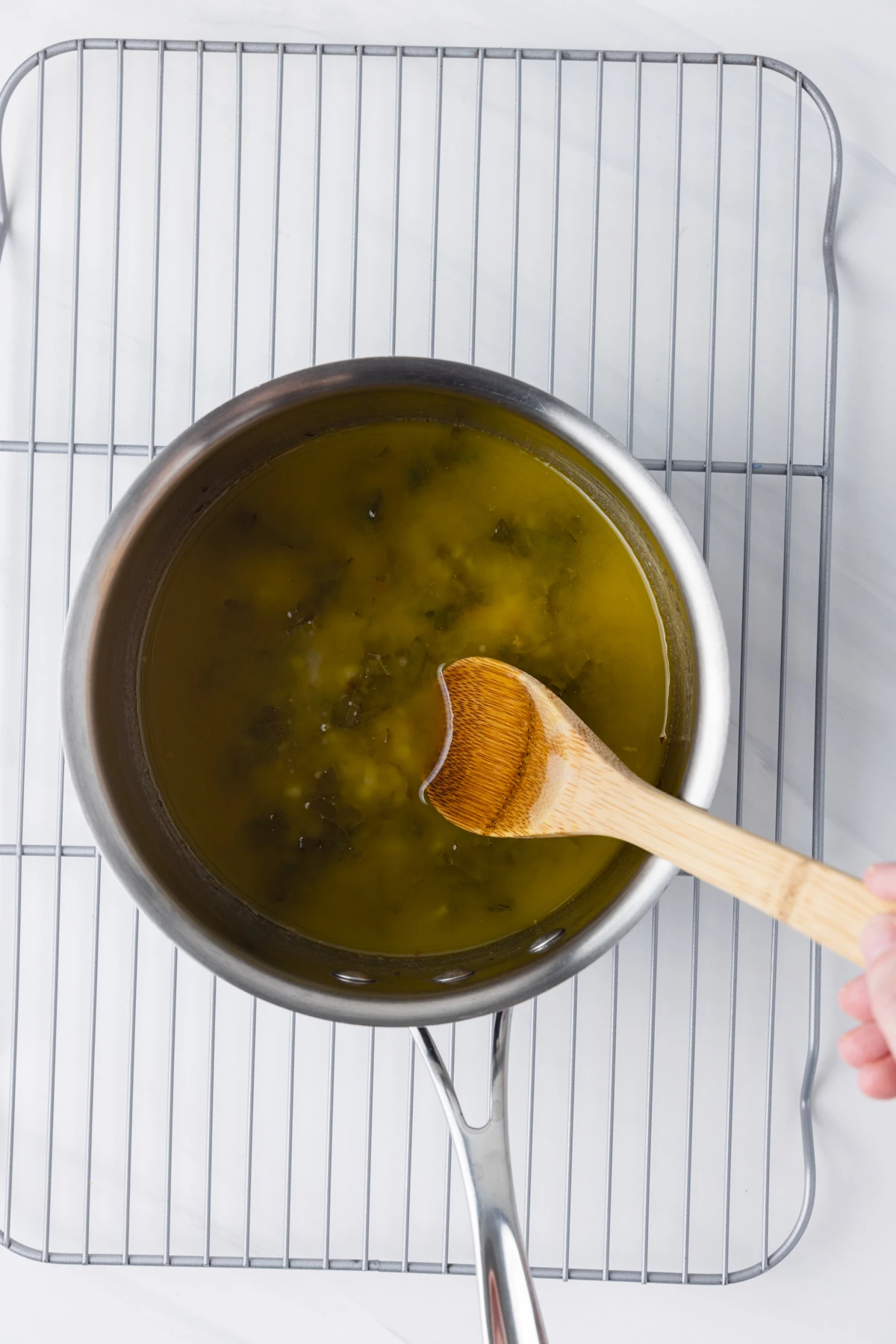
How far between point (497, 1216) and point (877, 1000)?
318mm

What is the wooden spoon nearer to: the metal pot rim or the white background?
the metal pot rim

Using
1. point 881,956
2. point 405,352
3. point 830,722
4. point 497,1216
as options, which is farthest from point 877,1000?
point 405,352

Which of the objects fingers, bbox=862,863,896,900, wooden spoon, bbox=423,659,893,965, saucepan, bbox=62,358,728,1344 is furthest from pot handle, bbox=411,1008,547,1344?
fingers, bbox=862,863,896,900

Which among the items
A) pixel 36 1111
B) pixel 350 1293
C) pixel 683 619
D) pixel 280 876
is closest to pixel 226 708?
pixel 280 876

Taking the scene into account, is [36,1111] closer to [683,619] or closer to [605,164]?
[683,619]

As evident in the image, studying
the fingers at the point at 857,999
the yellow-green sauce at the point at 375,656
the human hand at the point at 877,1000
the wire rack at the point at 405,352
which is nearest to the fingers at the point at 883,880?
the human hand at the point at 877,1000

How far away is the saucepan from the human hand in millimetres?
137

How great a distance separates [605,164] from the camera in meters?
0.85

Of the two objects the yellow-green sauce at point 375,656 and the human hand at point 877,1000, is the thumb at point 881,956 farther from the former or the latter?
the yellow-green sauce at point 375,656

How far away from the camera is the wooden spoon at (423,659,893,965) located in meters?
0.46

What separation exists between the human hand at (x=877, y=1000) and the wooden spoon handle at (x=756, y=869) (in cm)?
1

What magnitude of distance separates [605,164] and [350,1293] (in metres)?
1.00

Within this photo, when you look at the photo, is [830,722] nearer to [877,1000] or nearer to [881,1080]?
[881,1080]

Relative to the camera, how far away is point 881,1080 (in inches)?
23.7
